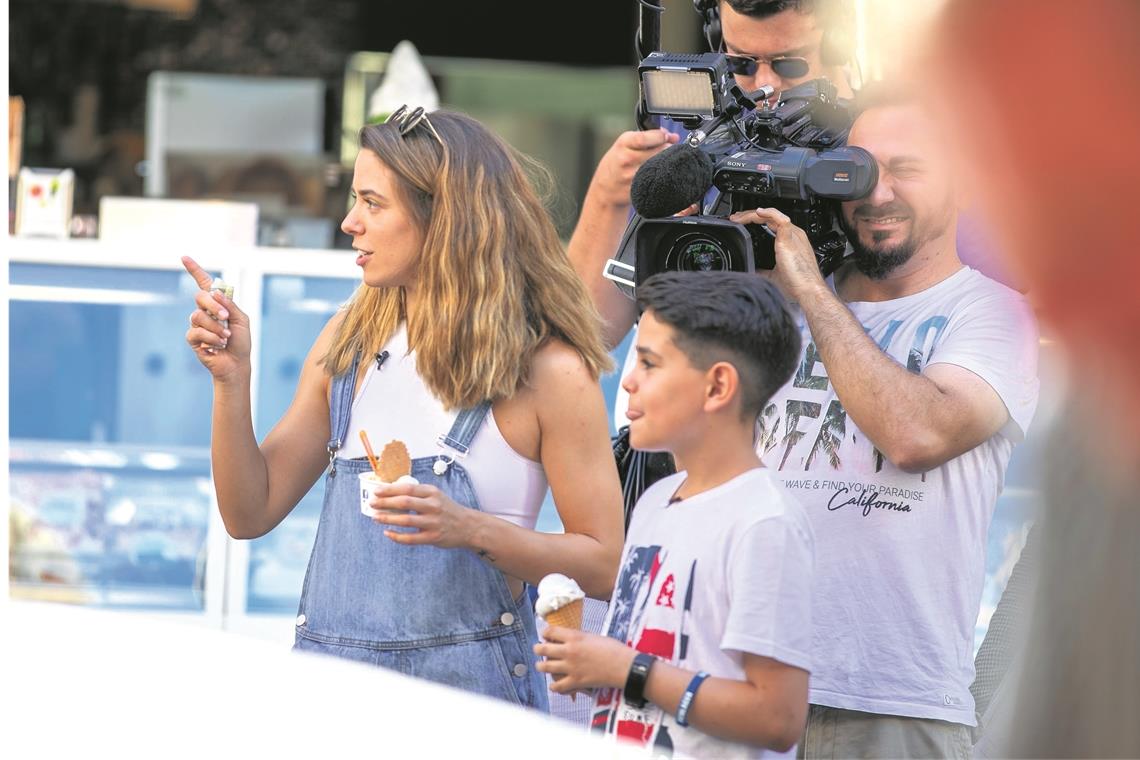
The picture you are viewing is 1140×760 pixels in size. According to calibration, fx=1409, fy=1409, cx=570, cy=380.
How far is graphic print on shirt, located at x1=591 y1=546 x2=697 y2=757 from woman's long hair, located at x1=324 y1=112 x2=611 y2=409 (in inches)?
15.2

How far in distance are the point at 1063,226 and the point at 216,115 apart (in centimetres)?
751

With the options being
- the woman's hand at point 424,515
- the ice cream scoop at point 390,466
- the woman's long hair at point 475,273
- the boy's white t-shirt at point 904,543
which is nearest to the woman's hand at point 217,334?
the woman's long hair at point 475,273

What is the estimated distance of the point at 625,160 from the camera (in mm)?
1929

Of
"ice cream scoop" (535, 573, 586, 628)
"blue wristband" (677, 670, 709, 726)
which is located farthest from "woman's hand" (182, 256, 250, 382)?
"blue wristband" (677, 670, 709, 726)

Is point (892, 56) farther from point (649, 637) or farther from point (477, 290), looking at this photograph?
point (477, 290)

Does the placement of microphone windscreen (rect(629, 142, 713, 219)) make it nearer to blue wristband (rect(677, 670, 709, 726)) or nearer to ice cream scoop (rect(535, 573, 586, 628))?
ice cream scoop (rect(535, 573, 586, 628))

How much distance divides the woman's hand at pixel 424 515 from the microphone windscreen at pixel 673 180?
43cm

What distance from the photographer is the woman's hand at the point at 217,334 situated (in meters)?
1.86

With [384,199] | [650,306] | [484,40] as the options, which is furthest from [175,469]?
[484,40]

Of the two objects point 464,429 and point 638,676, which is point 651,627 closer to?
point 638,676

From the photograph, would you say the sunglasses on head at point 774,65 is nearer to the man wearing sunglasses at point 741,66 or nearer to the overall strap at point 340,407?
the man wearing sunglasses at point 741,66

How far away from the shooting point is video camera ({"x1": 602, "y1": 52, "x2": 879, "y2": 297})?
1.65 m

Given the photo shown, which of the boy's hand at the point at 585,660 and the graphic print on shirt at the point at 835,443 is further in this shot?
the graphic print on shirt at the point at 835,443

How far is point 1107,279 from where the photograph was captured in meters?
0.68
